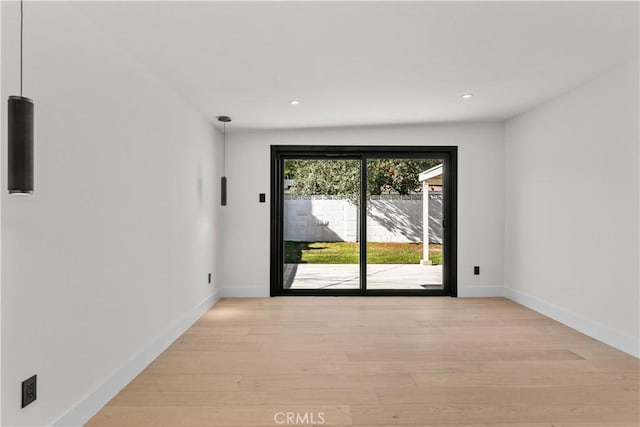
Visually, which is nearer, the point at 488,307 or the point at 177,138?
the point at 177,138

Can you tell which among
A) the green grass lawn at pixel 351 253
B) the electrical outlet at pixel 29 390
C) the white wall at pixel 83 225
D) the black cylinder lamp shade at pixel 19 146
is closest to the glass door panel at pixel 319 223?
the green grass lawn at pixel 351 253

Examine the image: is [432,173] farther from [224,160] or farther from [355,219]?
[224,160]

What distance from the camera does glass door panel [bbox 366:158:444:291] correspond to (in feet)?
17.0

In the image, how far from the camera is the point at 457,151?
5.07 meters

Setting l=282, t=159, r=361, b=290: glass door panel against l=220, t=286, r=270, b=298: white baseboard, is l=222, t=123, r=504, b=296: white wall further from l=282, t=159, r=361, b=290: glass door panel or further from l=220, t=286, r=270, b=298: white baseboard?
l=282, t=159, r=361, b=290: glass door panel

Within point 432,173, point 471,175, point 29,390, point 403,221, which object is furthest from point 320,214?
point 29,390

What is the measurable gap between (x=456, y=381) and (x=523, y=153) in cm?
313

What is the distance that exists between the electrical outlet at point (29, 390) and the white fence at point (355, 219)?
143 inches

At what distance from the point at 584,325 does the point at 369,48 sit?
10.3 feet

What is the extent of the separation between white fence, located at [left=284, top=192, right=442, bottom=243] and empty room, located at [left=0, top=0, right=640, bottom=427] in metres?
0.03

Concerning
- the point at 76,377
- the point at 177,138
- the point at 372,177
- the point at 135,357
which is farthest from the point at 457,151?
the point at 76,377

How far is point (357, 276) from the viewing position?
5.23 metres

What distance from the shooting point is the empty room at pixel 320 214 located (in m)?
1.96

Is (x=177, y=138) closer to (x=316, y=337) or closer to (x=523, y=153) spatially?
(x=316, y=337)
